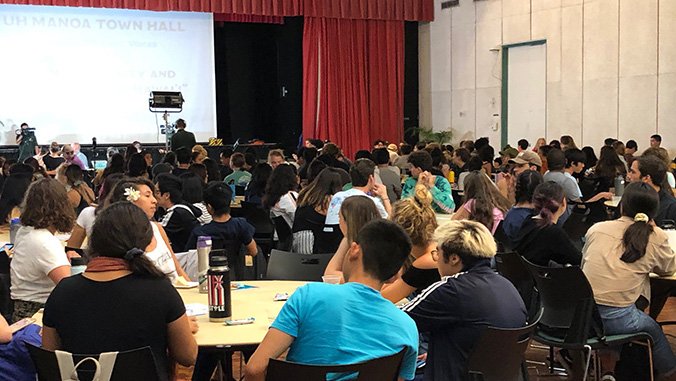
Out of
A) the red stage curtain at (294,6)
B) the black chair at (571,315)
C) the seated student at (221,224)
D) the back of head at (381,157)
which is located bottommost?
the black chair at (571,315)

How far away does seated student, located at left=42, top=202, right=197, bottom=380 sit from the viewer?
266 cm

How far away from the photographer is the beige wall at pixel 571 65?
42.8ft

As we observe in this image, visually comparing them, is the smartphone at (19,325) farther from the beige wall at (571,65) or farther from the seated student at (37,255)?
the beige wall at (571,65)

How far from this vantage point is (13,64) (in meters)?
14.7

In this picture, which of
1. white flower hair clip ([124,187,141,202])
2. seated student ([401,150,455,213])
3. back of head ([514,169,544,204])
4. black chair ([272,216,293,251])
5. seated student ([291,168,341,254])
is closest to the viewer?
white flower hair clip ([124,187,141,202])

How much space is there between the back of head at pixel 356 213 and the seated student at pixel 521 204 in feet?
5.37

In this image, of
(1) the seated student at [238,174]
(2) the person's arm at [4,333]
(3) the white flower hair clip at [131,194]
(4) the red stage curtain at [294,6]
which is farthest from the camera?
(4) the red stage curtain at [294,6]

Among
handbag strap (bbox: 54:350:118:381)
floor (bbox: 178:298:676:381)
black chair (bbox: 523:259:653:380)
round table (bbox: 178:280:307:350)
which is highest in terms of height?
handbag strap (bbox: 54:350:118:381)

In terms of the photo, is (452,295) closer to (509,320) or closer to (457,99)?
(509,320)

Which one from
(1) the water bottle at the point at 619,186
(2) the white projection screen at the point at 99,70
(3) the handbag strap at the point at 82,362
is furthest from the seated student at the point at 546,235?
(2) the white projection screen at the point at 99,70

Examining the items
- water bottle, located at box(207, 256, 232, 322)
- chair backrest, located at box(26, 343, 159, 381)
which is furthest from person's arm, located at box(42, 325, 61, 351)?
water bottle, located at box(207, 256, 232, 322)

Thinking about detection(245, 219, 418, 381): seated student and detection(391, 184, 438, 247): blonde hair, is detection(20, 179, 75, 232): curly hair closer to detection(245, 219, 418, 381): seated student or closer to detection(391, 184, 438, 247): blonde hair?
detection(391, 184, 438, 247): blonde hair

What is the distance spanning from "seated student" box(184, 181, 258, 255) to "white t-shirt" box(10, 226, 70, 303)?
1101 millimetres

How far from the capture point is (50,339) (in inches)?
108
